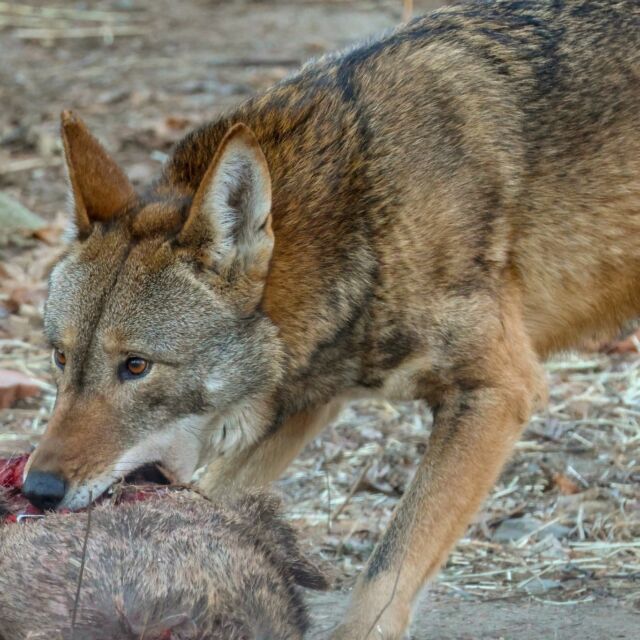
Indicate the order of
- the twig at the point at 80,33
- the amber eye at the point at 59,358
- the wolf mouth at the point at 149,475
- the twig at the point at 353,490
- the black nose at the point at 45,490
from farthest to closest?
the twig at the point at 80,33
the twig at the point at 353,490
the amber eye at the point at 59,358
the wolf mouth at the point at 149,475
the black nose at the point at 45,490

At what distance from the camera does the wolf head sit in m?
4.65

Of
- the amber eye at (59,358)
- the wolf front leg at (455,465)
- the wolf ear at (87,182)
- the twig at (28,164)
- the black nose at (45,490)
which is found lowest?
the twig at (28,164)

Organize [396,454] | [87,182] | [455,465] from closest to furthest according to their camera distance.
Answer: [455,465] < [87,182] < [396,454]

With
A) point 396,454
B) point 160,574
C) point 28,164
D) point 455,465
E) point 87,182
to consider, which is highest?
point 87,182

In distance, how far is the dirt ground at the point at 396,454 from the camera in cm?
542

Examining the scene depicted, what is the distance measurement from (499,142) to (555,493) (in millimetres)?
1977

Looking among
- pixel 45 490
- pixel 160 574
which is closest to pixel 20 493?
pixel 45 490

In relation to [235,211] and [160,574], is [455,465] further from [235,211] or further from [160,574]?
[160,574]

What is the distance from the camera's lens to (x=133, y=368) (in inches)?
188

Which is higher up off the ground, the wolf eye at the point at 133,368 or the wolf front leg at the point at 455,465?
the wolf eye at the point at 133,368

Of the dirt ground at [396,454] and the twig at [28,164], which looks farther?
the twig at [28,164]

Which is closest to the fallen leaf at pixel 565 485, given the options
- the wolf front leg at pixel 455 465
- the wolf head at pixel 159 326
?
the wolf front leg at pixel 455 465

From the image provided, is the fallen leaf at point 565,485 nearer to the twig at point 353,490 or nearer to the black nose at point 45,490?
the twig at point 353,490

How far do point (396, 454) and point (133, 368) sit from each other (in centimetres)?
237
